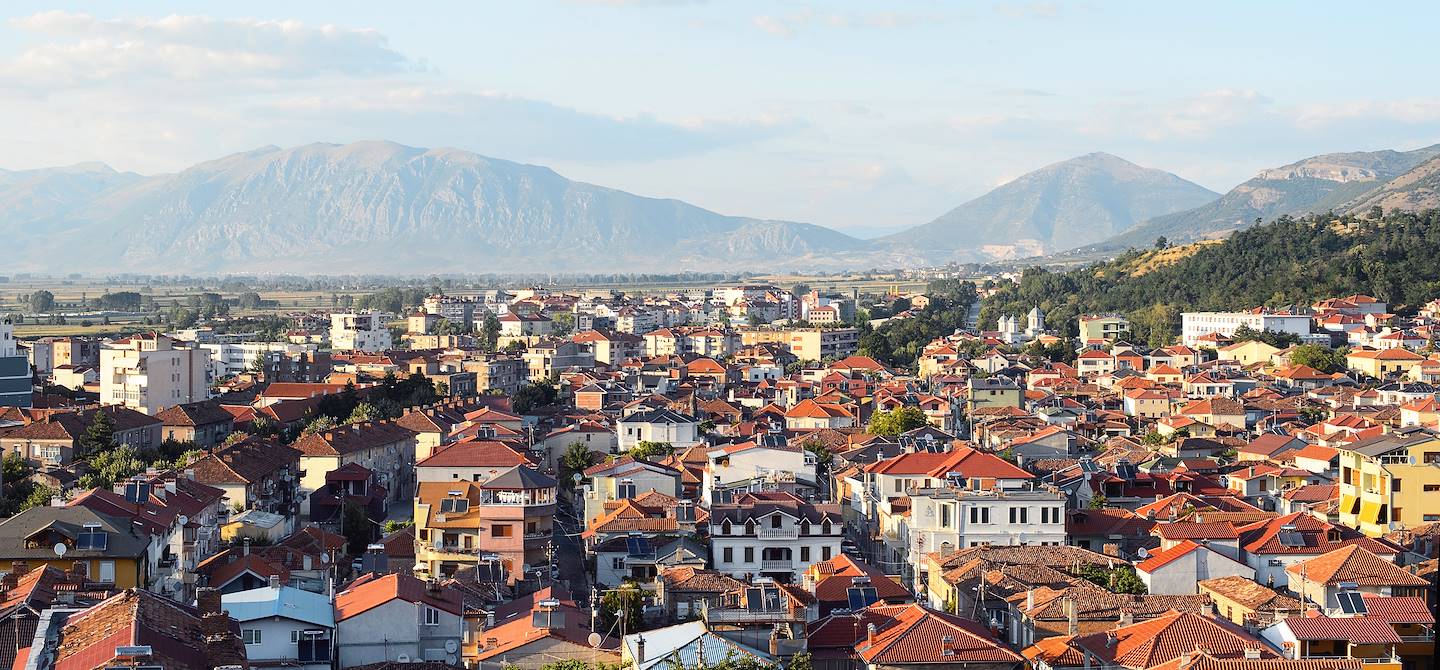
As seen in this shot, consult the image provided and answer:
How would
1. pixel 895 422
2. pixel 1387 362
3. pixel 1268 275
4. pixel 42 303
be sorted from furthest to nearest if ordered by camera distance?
pixel 42 303
pixel 1268 275
pixel 1387 362
pixel 895 422

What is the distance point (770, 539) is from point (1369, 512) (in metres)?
10.9

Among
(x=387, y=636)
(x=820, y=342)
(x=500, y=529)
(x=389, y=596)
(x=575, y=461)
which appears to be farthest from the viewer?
(x=820, y=342)

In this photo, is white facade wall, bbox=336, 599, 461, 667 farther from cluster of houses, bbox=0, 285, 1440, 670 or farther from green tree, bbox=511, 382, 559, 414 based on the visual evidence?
green tree, bbox=511, 382, 559, 414

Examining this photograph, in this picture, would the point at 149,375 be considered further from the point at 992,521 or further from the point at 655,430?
the point at 992,521

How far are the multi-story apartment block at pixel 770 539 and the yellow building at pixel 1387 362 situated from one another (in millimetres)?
41250

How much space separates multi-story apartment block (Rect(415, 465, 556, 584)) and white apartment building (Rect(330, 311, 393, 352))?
69457 mm

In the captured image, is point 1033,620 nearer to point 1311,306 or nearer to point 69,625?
point 69,625

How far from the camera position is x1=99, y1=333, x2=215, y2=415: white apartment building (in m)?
60.4

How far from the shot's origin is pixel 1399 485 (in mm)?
29609

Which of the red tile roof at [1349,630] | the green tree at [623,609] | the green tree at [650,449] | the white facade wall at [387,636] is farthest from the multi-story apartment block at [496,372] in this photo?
the red tile roof at [1349,630]

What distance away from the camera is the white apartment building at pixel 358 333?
95.7 meters

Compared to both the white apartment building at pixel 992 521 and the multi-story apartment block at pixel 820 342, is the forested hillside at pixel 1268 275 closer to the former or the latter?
the multi-story apartment block at pixel 820 342

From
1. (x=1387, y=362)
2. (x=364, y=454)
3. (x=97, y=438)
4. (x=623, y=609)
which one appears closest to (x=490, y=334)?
(x=1387, y=362)

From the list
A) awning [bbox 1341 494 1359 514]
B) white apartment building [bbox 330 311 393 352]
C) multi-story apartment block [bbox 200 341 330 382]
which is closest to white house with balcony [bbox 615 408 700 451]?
awning [bbox 1341 494 1359 514]
